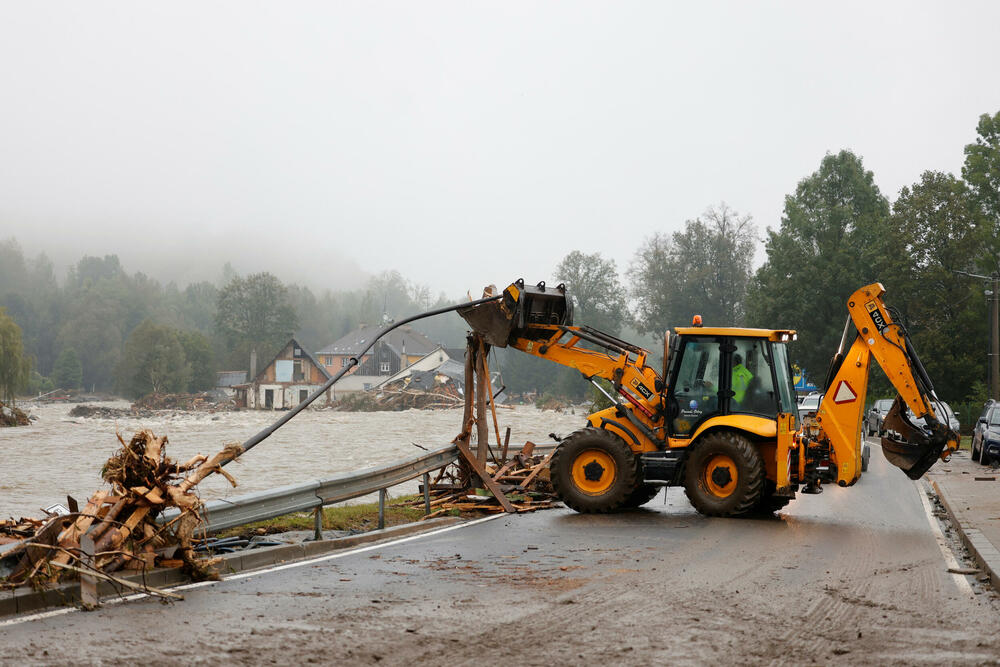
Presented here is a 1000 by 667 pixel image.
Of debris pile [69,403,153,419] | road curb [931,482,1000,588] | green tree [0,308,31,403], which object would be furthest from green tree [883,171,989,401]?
debris pile [69,403,153,419]

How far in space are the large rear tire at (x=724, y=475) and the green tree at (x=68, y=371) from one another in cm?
14609

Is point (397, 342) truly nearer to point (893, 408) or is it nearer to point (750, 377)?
point (750, 377)

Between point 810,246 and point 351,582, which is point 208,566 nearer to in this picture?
point 351,582

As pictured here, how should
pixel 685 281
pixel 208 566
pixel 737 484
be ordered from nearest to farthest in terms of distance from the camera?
pixel 208 566 → pixel 737 484 → pixel 685 281

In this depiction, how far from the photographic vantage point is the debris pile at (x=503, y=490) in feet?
52.2

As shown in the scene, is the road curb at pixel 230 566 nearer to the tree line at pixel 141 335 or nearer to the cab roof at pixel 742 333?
the cab roof at pixel 742 333

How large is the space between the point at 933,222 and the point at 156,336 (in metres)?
92.4

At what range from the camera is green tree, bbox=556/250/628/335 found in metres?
119

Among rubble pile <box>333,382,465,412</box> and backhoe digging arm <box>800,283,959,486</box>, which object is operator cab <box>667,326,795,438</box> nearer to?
backhoe digging arm <box>800,283,959,486</box>

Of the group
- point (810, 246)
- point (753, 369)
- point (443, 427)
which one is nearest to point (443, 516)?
point (753, 369)

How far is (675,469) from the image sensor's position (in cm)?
1555

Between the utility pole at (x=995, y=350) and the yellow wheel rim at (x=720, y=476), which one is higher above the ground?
the utility pole at (x=995, y=350)

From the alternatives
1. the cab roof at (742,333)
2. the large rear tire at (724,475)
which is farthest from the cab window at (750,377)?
the large rear tire at (724,475)

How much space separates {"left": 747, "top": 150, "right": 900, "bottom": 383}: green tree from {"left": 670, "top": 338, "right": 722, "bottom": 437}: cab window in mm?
53914
